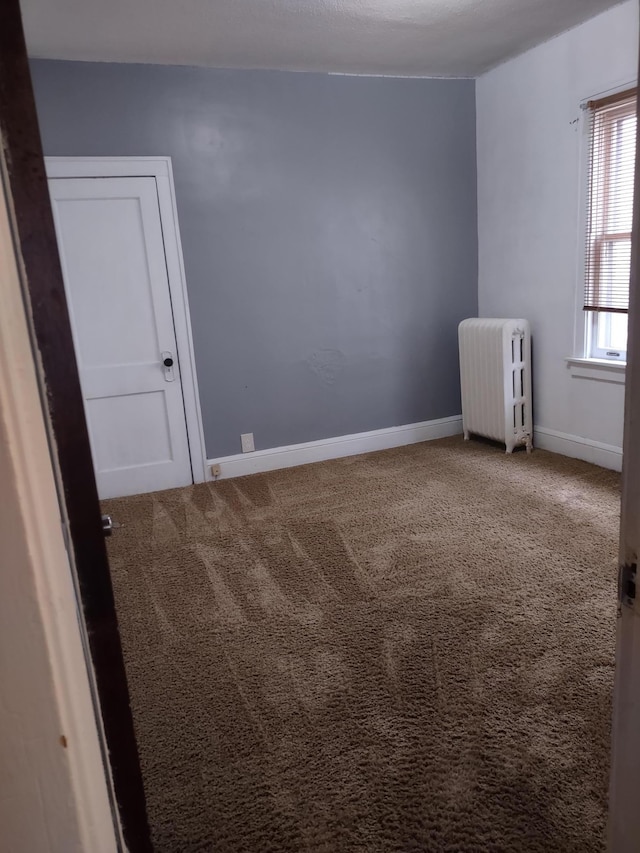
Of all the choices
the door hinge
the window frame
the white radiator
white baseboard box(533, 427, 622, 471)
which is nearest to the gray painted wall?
the white radiator

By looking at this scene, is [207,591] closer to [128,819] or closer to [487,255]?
[128,819]

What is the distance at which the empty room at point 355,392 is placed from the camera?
1677mm

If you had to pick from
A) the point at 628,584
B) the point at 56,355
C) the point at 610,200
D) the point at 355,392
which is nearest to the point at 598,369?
the point at 610,200

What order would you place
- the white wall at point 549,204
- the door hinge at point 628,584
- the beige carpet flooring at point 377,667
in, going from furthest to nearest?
the white wall at point 549,204
the beige carpet flooring at point 377,667
the door hinge at point 628,584

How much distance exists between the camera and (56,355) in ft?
1.88

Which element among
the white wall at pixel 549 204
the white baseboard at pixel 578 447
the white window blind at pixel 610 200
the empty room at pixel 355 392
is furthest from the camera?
the white baseboard at pixel 578 447

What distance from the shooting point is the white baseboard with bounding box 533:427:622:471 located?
3.71 m

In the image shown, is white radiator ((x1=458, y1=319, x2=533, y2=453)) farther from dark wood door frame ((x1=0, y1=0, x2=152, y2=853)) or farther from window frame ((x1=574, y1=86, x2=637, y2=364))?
dark wood door frame ((x1=0, y1=0, x2=152, y2=853))

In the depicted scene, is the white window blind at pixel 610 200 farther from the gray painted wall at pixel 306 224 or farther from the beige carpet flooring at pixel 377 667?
the beige carpet flooring at pixel 377 667

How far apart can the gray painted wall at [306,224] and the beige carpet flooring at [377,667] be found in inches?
39.7

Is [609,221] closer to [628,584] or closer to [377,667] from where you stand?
[377,667]

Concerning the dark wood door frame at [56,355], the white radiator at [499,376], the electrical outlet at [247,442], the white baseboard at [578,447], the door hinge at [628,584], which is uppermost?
the dark wood door frame at [56,355]

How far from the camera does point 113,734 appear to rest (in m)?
0.72

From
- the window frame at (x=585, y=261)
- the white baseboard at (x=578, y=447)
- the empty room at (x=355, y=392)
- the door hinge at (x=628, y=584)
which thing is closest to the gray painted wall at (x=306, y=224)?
the empty room at (x=355, y=392)
